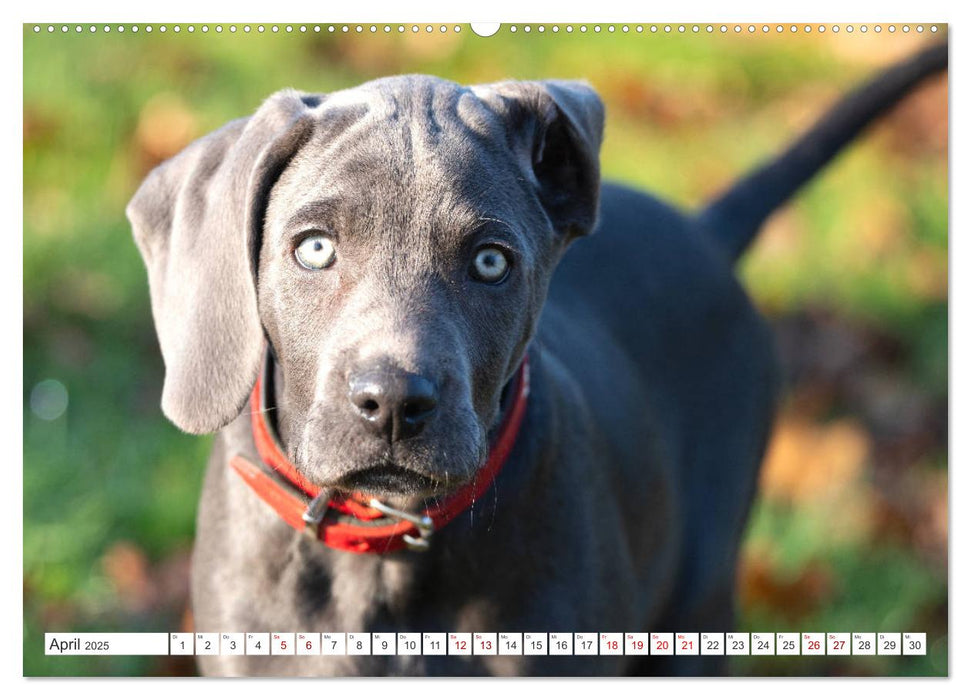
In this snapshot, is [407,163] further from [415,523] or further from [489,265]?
[415,523]

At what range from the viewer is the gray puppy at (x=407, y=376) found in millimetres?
2672

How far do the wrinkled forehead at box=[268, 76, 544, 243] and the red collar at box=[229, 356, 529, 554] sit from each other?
50cm

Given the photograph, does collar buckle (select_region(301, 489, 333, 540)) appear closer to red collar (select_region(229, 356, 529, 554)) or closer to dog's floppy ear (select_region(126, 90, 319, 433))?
red collar (select_region(229, 356, 529, 554))

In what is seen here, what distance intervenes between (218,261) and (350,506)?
601 millimetres

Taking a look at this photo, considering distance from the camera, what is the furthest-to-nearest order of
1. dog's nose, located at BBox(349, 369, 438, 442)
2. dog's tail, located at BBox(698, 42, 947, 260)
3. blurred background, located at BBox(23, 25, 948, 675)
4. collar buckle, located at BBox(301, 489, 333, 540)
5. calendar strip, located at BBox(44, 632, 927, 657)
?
1. dog's tail, located at BBox(698, 42, 947, 260)
2. blurred background, located at BBox(23, 25, 948, 675)
3. calendar strip, located at BBox(44, 632, 927, 657)
4. collar buckle, located at BBox(301, 489, 333, 540)
5. dog's nose, located at BBox(349, 369, 438, 442)

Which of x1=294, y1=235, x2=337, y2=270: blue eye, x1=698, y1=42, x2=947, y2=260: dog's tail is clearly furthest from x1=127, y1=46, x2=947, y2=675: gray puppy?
x1=698, y1=42, x2=947, y2=260: dog's tail

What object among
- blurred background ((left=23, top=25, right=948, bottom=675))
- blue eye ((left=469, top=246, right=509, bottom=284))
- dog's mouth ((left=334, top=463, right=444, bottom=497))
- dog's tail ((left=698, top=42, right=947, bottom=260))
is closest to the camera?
dog's mouth ((left=334, top=463, right=444, bottom=497))

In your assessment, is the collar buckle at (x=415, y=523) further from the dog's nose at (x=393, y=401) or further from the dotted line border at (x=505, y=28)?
the dotted line border at (x=505, y=28)

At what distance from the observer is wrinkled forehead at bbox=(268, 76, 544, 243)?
273 centimetres

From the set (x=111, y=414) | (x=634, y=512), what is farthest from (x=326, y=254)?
(x=111, y=414)

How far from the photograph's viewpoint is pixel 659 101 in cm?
570

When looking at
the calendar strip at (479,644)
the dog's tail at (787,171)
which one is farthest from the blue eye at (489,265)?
the dog's tail at (787,171)

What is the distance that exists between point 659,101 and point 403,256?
3.23 m

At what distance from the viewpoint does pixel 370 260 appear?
270cm
